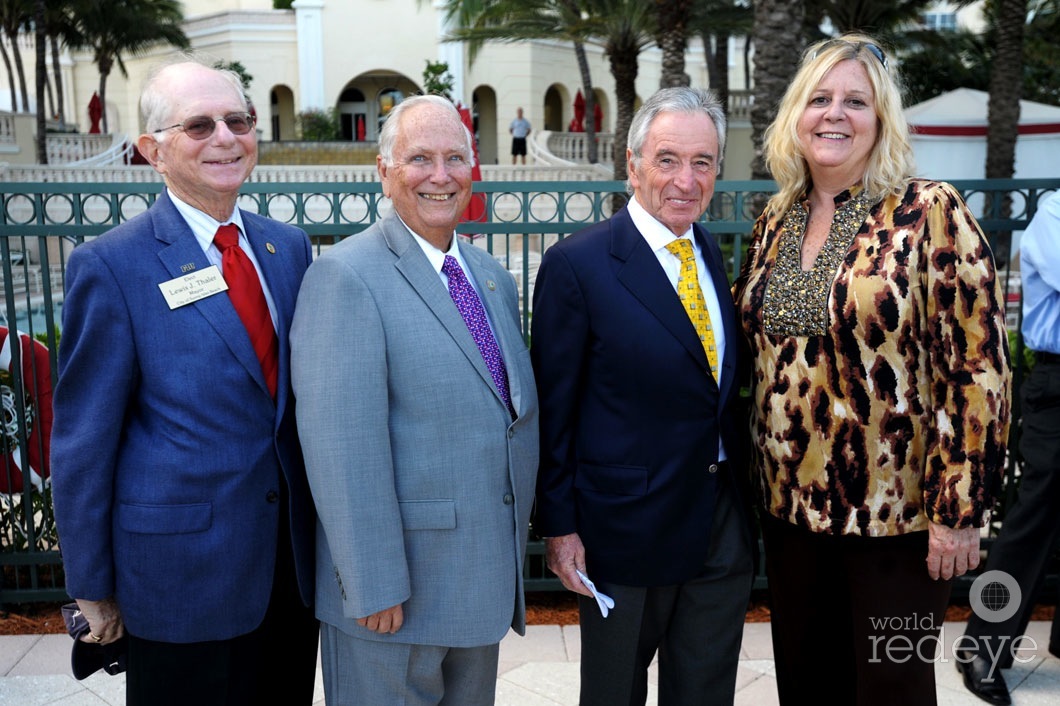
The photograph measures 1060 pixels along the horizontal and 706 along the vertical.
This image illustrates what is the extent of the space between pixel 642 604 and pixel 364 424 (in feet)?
3.14

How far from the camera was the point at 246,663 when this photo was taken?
2289 mm

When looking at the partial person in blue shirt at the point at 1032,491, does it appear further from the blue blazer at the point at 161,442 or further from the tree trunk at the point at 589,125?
the tree trunk at the point at 589,125

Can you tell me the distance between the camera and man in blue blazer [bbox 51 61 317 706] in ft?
6.77

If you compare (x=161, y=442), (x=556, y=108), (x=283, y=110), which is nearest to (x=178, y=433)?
(x=161, y=442)

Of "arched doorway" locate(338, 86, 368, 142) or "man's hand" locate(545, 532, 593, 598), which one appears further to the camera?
"arched doorway" locate(338, 86, 368, 142)

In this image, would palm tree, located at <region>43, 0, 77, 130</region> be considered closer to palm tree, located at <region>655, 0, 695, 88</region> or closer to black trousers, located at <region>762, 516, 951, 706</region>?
palm tree, located at <region>655, 0, 695, 88</region>

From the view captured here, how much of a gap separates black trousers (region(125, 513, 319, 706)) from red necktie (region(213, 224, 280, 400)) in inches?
17.2

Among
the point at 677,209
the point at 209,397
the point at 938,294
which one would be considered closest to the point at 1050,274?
the point at 938,294

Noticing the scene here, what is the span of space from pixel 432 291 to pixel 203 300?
55cm

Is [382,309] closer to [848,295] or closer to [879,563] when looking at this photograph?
[848,295]

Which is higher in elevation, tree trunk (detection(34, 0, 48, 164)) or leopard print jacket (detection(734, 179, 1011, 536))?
tree trunk (detection(34, 0, 48, 164))

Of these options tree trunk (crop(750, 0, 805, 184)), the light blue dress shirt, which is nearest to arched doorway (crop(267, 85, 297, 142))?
tree trunk (crop(750, 0, 805, 184))

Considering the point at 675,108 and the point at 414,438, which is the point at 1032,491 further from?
the point at 414,438

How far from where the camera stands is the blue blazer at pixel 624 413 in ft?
7.67
